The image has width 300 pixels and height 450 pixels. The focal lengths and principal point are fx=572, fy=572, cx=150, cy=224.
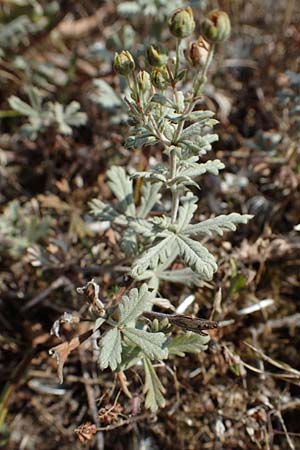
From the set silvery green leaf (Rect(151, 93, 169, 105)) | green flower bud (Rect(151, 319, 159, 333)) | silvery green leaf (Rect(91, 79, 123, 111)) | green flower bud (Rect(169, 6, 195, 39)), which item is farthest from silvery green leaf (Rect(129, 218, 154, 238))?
silvery green leaf (Rect(91, 79, 123, 111))

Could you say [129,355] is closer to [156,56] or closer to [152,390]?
[152,390]

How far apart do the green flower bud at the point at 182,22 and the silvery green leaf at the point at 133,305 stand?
956 mm

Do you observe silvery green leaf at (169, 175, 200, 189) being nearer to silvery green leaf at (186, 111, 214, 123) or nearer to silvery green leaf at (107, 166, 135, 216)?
silvery green leaf at (186, 111, 214, 123)

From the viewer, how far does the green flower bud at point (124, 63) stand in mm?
2037

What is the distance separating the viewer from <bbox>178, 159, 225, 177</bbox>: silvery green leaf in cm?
221

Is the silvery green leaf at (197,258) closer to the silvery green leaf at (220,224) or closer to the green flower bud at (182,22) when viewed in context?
the silvery green leaf at (220,224)

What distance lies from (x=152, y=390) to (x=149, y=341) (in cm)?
27

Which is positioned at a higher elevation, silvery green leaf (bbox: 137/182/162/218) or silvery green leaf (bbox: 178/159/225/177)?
silvery green leaf (bbox: 178/159/225/177)

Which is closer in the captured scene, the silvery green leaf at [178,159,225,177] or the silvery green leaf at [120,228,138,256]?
the silvery green leaf at [178,159,225,177]

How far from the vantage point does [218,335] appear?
2.69 meters

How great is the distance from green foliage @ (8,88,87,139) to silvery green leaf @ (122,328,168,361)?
1.50 metres

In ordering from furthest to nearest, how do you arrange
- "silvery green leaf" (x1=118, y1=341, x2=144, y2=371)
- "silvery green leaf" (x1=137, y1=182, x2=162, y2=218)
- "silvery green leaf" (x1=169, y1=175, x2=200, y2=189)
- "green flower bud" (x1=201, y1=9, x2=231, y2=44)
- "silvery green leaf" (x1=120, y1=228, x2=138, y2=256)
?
"silvery green leaf" (x1=137, y1=182, x2=162, y2=218)
"silvery green leaf" (x1=120, y1=228, x2=138, y2=256)
"silvery green leaf" (x1=118, y1=341, x2=144, y2=371)
"silvery green leaf" (x1=169, y1=175, x2=200, y2=189)
"green flower bud" (x1=201, y1=9, x2=231, y2=44)

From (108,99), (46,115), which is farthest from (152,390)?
(46,115)

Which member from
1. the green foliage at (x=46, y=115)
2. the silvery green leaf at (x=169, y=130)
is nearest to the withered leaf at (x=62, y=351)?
the silvery green leaf at (x=169, y=130)
